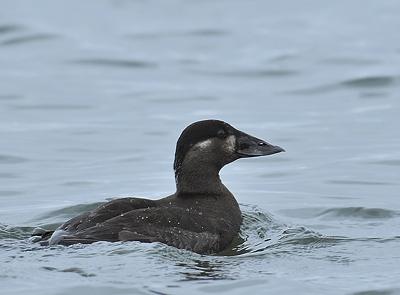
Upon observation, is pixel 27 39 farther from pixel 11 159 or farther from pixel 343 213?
pixel 343 213

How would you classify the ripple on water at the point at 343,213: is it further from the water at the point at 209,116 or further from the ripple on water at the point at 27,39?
the ripple on water at the point at 27,39

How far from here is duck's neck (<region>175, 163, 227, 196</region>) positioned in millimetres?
10742

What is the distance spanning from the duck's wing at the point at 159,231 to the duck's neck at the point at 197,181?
2.05 feet

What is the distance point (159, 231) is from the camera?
31.5ft

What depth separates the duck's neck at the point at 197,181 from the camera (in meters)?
10.7

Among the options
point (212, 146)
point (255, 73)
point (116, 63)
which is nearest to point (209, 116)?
point (255, 73)

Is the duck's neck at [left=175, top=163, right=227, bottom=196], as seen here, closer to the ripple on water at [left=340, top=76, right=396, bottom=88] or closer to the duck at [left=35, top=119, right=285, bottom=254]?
the duck at [left=35, top=119, right=285, bottom=254]

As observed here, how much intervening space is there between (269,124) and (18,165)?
11.9 feet

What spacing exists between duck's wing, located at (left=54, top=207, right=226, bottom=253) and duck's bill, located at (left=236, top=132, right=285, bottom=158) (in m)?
1.14

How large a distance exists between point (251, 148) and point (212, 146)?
456mm

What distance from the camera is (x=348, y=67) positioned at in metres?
21.5

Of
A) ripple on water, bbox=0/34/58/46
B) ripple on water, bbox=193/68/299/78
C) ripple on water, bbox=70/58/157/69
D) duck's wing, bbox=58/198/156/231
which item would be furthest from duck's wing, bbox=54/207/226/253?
ripple on water, bbox=0/34/58/46

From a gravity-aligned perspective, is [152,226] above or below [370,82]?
below

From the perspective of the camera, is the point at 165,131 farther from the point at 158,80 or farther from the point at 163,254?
the point at 163,254
